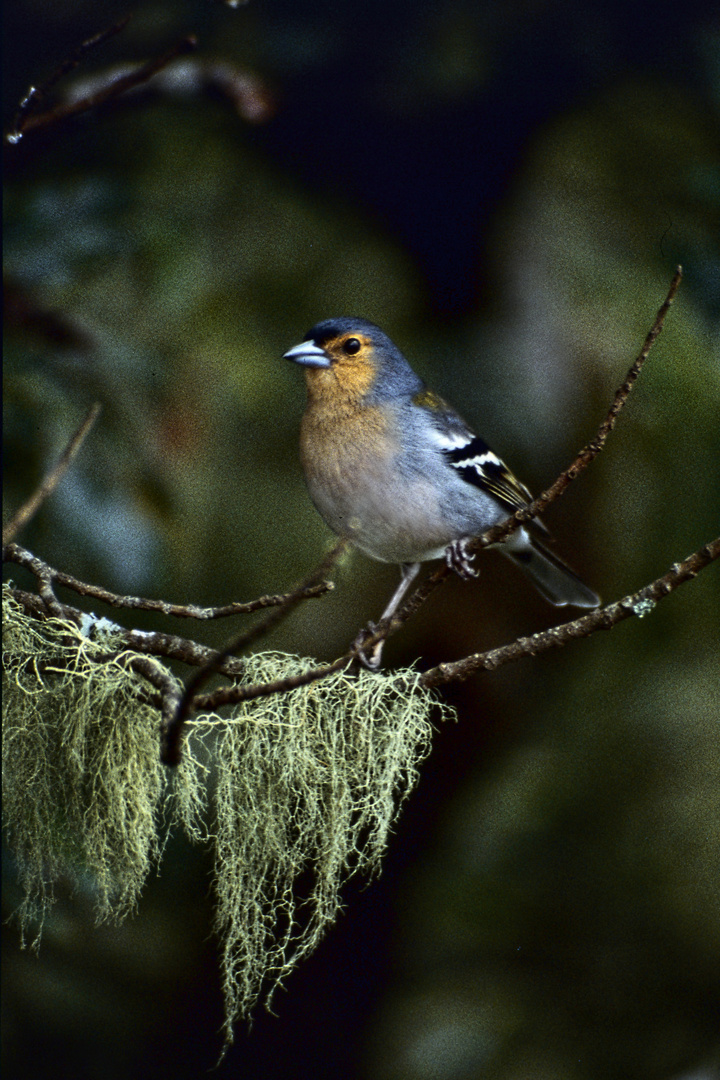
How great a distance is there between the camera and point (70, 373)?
1215 millimetres

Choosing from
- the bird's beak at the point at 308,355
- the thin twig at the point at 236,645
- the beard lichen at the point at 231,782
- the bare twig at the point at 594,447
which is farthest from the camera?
the bird's beak at the point at 308,355

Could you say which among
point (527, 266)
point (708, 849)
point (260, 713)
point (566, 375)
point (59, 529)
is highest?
point (527, 266)

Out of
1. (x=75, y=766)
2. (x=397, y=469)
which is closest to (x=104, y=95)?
(x=397, y=469)

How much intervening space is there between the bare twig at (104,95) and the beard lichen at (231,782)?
652mm

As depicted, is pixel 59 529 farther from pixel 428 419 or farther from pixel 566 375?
pixel 566 375

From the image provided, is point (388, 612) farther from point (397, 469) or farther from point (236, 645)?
point (236, 645)

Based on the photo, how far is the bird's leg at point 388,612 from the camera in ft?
3.59

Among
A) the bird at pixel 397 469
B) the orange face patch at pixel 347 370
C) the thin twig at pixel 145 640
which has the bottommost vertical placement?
the thin twig at pixel 145 640

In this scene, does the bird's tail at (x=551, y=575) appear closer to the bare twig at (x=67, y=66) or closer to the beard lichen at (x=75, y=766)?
the beard lichen at (x=75, y=766)

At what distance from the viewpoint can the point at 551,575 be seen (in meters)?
1.17

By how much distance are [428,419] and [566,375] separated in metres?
0.19

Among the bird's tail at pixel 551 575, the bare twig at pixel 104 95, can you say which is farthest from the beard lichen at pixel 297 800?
the bare twig at pixel 104 95

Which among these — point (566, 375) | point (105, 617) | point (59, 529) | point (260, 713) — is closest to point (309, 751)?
point (260, 713)

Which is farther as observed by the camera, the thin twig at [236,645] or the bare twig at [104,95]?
the bare twig at [104,95]
